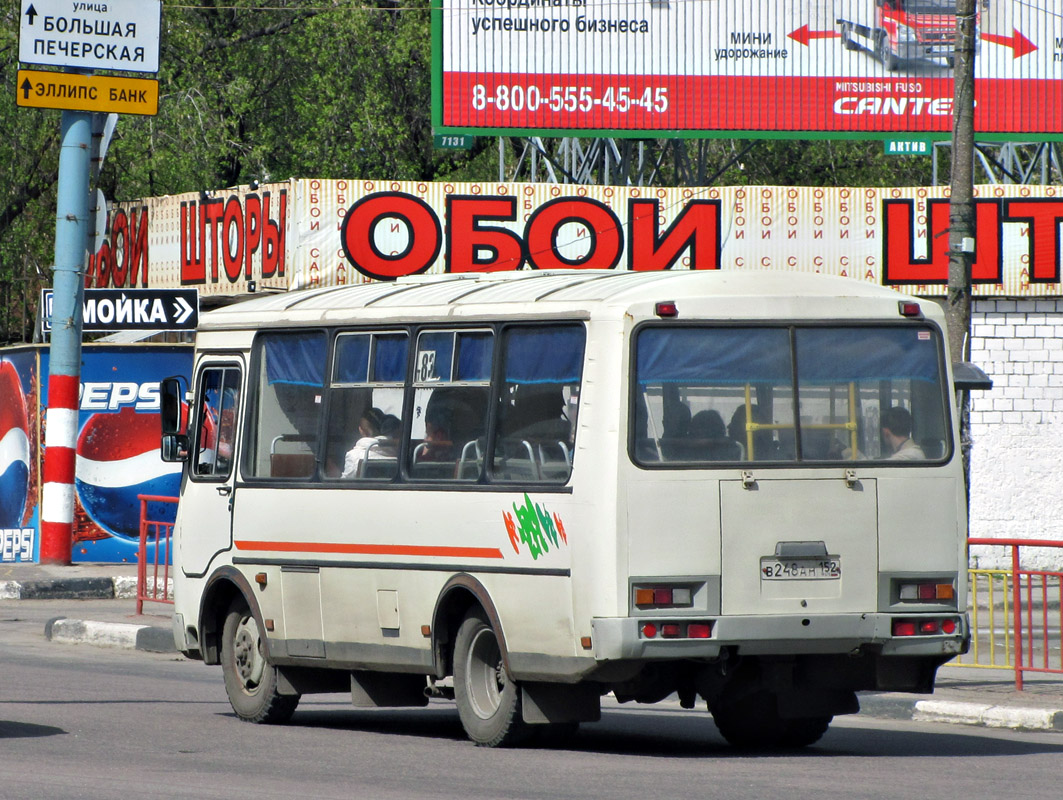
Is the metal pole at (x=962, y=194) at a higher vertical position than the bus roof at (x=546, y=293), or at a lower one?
higher

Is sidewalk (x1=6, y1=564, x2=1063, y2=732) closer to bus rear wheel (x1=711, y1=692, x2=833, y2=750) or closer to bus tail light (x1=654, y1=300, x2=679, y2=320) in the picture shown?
bus rear wheel (x1=711, y1=692, x2=833, y2=750)

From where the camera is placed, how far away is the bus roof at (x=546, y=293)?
9.68 meters

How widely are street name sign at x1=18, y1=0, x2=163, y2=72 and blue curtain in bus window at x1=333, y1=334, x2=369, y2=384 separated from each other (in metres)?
10.2

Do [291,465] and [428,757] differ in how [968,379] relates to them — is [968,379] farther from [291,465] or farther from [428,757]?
[428,757]

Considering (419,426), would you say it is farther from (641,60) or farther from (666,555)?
(641,60)

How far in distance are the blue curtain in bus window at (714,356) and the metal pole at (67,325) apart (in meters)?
12.1

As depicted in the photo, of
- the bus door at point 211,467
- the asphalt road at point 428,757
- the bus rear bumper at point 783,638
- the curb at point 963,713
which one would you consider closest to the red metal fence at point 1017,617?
the curb at point 963,713

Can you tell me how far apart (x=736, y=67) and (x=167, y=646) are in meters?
13.7

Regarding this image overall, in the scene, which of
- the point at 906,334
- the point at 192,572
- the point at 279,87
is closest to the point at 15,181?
the point at 279,87

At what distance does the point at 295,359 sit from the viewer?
11367 mm

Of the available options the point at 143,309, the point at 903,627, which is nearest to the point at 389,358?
the point at 903,627

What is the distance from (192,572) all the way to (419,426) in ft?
7.74

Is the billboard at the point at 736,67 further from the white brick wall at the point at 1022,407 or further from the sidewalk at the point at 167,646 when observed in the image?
the sidewalk at the point at 167,646

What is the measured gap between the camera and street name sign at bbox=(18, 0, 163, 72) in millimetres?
19953
